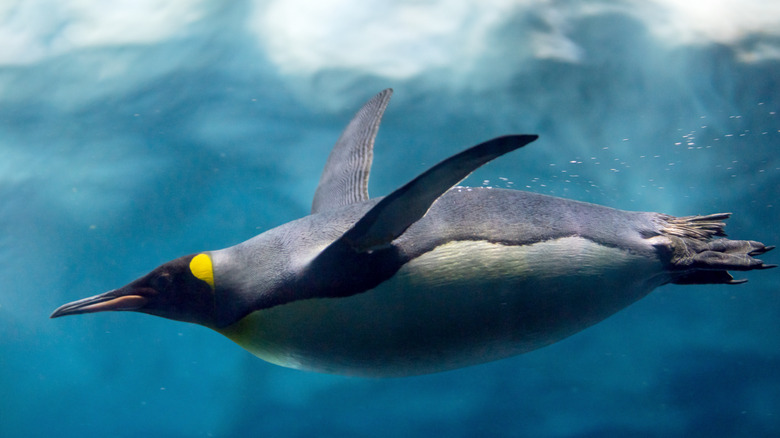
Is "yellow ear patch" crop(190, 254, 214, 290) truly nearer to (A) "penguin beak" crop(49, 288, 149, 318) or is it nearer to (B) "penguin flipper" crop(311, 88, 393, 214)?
(A) "penguin beak" crop(49, 288, 149, 318)

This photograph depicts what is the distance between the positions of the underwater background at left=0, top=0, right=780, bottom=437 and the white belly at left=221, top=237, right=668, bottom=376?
555 centimetres

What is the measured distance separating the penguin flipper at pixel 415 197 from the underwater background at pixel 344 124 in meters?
5.58

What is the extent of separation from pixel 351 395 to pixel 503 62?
407 inches

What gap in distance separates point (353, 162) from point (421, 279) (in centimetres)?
122

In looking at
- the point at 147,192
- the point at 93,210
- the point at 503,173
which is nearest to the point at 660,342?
the point at 503,173

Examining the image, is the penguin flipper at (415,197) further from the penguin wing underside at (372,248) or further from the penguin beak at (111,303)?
the penguin beak at (111,303)

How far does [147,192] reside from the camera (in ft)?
30.8

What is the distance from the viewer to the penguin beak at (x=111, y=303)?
1.65m

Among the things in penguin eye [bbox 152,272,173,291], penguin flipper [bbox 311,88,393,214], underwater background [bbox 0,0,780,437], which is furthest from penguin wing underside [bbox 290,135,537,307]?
underwater background [bbox 0,0,780,437]

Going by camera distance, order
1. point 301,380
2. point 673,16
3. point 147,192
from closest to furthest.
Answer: point 673,16, point 147,192, point 301,380

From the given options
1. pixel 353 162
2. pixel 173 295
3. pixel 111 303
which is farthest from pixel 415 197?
pixel 353 162

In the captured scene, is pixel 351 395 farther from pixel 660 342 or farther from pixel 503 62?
pixel 503 62

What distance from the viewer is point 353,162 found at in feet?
8.58

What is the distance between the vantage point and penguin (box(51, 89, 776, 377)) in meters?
1.53
